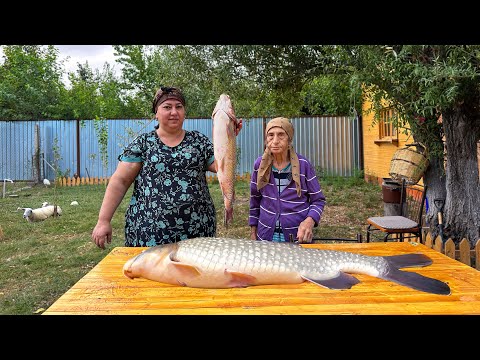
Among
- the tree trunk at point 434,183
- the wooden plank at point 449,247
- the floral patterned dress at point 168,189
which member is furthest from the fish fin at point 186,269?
the tree trunk at point 434,183

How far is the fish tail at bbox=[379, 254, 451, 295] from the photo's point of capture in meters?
2.23

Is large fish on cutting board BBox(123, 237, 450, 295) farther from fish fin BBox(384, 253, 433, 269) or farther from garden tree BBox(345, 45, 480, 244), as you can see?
garden tree BBox(345, 45, 480, 244)

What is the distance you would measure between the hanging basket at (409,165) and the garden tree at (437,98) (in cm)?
29

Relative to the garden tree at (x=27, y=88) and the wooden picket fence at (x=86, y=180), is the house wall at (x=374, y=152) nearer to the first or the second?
the wooden picket fence at (x=86, y=180)

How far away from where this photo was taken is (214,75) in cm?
973

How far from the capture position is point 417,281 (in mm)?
2314

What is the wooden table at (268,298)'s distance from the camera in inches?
78.7

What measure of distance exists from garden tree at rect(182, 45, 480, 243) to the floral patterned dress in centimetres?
253

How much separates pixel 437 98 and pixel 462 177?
6.62 feet

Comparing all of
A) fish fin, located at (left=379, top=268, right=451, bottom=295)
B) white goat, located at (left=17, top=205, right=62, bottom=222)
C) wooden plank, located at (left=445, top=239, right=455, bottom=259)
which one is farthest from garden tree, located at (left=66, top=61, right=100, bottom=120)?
fish fin, located at (left=379, top=268, right=451, bottom=295)

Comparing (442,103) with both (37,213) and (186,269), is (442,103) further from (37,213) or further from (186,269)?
(37,213)
